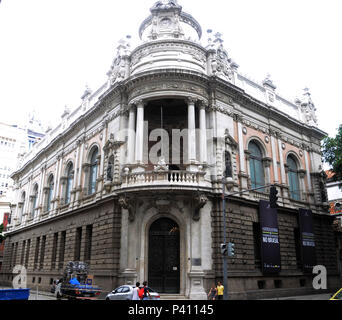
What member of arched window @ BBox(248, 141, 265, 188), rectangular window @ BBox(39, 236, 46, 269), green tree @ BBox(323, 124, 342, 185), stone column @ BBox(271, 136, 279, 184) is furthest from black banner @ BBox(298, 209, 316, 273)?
rectangular window @ BBox(39, 236, 46, 269)

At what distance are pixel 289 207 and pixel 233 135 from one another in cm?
790

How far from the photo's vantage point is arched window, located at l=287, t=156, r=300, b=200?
30.2 metres

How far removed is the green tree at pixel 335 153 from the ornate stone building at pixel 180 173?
11.5ft

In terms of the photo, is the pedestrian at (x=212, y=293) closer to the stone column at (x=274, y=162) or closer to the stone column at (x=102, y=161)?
the stone column at (x=102, y=161)

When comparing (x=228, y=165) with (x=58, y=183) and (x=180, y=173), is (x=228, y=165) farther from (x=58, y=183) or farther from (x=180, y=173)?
(x=58, y=183)

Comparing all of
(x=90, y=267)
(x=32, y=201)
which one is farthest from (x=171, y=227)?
(x=32, y=201)

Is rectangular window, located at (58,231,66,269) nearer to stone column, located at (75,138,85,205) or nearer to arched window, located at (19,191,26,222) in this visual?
stone column, located at (75,138,85,205)

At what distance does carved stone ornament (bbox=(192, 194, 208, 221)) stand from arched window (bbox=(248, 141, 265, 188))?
735cm

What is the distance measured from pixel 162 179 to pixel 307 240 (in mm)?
15104

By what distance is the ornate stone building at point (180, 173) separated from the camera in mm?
20984

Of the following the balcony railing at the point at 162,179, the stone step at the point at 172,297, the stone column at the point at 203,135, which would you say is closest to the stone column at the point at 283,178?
the stone column at the point at 203,135

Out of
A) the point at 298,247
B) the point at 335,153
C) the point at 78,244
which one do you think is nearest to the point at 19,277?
the point at 78,244
